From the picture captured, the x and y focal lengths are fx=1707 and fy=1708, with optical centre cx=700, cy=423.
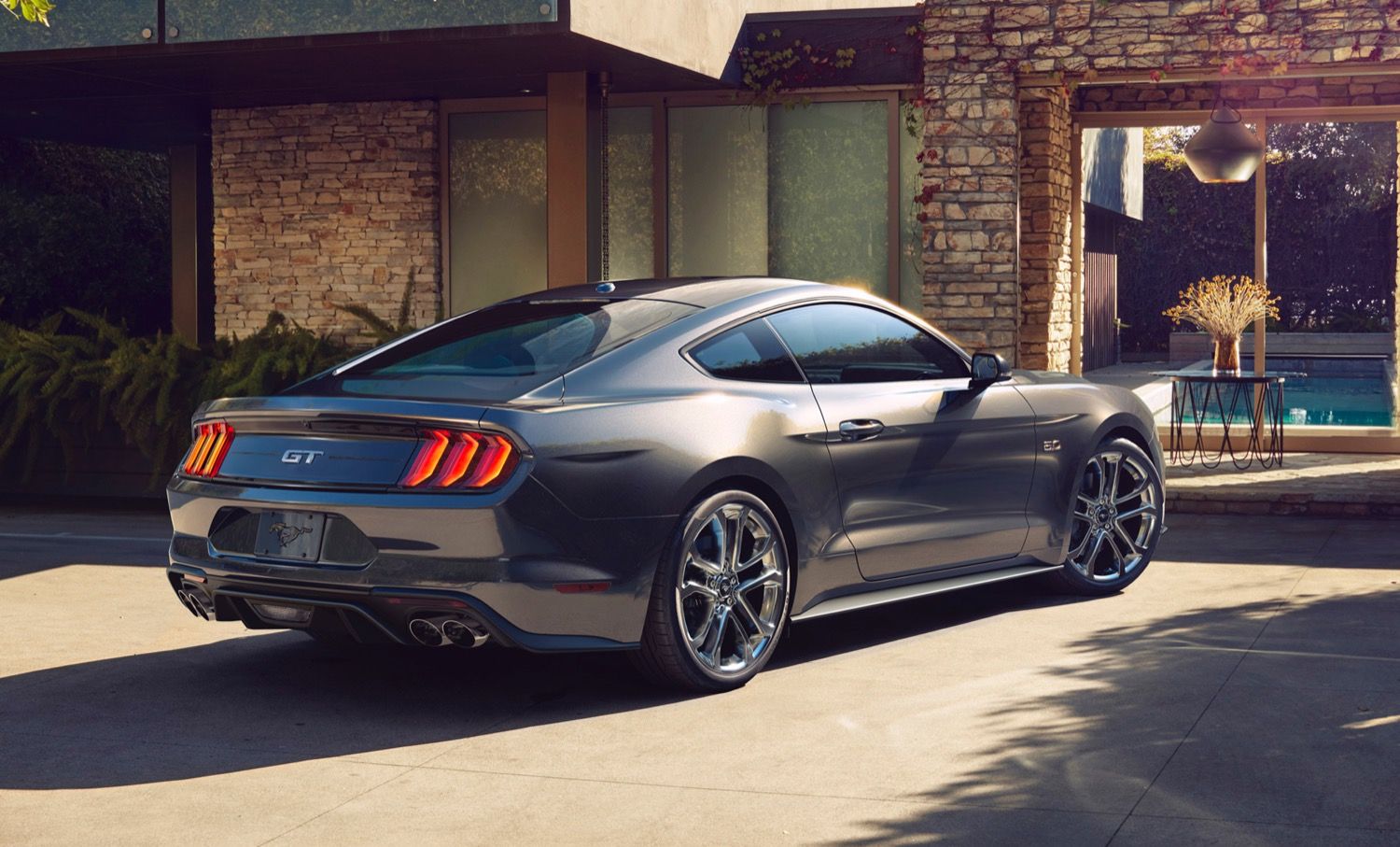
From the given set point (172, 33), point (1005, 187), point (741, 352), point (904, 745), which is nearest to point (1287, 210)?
point (1005, 187)

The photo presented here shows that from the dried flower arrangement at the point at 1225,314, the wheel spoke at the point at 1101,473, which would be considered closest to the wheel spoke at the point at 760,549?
the wheel spoke at the point at 1101,473

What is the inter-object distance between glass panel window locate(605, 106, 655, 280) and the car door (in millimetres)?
7895

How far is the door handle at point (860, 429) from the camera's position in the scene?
657 cm

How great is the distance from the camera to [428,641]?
5605 mm

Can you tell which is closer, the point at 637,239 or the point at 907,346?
the point at 907,346

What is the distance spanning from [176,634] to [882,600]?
305 cm

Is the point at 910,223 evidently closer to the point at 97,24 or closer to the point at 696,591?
the point at 97,24

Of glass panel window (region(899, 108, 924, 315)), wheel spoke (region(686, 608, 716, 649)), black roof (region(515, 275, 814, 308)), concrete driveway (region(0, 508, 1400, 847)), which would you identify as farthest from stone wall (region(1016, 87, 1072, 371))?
wheel spoke (region(686, 608, 716, 649))

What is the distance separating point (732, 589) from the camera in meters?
6.14

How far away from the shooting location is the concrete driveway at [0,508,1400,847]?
14.8ft

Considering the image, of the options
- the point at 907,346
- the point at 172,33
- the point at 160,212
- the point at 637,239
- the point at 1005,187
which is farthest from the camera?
the point at 160,212

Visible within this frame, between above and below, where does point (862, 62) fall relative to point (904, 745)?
above

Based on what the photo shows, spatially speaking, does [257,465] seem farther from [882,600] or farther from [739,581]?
[882,600]

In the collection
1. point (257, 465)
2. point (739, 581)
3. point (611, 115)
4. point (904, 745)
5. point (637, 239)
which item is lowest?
point (904, 745)
